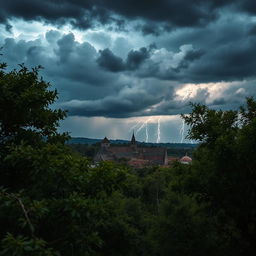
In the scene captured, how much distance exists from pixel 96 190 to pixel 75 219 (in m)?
0.92

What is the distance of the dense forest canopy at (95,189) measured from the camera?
250 inches

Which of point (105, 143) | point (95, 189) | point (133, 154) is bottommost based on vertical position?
point (133, 154)

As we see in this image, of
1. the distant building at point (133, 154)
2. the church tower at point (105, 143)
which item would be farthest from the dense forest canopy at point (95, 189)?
the church tower at point (105, 143)

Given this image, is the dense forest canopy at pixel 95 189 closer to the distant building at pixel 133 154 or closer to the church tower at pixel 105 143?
the distant building at pixel 133 154

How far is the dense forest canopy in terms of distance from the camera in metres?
6.34

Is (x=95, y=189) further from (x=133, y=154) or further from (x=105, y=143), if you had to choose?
(x=105, y=143)

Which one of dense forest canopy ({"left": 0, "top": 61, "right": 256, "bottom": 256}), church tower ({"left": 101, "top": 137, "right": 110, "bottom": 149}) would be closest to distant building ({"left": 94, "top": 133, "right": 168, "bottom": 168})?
church tower ({"left": 101, "top": 137, "right": 110, "bottom": 149})

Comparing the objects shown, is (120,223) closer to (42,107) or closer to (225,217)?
(225,217)

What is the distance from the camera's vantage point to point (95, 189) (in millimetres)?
7336

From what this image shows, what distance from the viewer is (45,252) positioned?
489 centimetres

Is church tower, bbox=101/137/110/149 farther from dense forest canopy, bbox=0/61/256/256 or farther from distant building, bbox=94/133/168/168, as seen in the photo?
→ dense forest canopy, bbox=0/61/256/256

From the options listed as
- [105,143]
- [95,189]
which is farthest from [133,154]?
[95,189]

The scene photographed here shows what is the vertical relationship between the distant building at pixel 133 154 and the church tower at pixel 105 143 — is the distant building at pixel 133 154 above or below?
below

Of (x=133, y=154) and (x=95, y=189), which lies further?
(x=133, y=154)
